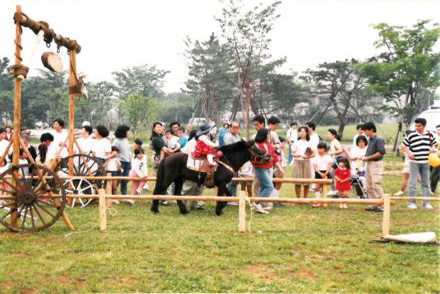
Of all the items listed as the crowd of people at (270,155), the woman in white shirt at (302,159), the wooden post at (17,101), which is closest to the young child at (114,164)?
the crowd of people at (270,155)

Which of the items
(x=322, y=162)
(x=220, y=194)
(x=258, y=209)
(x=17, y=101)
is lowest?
(x=258, y=209)

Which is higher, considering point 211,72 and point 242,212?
point 211,72

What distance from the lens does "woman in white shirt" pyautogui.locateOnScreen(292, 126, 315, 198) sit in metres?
9.64

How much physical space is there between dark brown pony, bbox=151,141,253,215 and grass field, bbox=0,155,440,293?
671 mm

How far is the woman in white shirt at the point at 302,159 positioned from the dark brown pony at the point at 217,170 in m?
1.61

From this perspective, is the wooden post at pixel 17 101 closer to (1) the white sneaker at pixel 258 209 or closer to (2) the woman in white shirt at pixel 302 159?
(1) the white sneaker at pixel 258 209

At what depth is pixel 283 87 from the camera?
37438 mm

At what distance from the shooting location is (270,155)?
831 centimetres

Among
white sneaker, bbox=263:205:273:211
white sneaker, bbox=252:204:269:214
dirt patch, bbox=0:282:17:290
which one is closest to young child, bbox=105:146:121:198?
white sneaker, bbox=252:204:269:214

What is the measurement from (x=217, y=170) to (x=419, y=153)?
12.9 ft

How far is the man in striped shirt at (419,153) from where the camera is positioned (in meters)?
8.74

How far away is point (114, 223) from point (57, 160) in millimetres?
2244

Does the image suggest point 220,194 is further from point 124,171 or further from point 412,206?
point 412,206

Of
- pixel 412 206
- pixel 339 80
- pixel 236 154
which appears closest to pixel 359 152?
pixel 412 206
